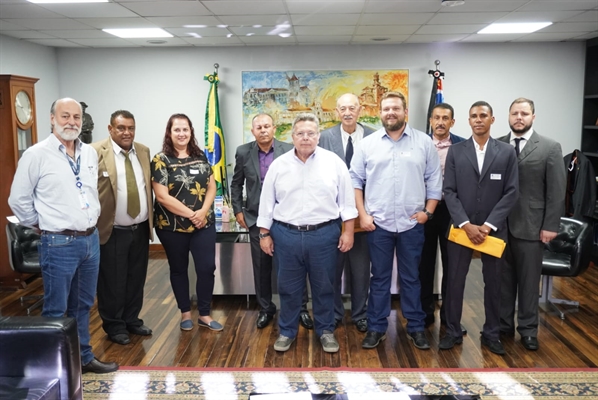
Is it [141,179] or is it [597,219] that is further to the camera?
[597,219]

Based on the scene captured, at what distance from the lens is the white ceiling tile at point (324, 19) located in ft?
15.3

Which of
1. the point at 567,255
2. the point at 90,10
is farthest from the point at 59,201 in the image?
the point at 567,255

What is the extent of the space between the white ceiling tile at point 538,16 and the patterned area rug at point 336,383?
3.04 m

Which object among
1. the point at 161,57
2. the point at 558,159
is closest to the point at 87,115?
the point at 161,57

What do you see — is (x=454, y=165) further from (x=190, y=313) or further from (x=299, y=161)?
(x=190, y=313)

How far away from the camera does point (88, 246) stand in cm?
296

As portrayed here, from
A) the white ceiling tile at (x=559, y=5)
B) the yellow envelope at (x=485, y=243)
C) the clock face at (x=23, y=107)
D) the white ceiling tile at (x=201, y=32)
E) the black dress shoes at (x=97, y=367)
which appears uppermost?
the white ceiling tile at (x=559, y=5)

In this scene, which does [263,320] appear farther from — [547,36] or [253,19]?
→ [547,36]

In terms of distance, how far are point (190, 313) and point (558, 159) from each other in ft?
9.25

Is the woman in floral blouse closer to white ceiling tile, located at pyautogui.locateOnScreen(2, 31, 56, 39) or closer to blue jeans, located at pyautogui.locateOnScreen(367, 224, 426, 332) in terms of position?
blue jeans, located at pyautogui.locateOnScreen(367, 224, 426, 332)

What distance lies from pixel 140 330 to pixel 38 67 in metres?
3.94

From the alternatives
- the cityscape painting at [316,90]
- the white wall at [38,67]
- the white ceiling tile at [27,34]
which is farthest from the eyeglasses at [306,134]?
the white wall at [38,67]

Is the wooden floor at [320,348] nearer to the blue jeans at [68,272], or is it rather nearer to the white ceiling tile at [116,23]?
the blue jeans at [68,272]

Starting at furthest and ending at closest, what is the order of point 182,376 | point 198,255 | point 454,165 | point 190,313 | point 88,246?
1. point 190,313
2. point 198,255
3. point 454,165
4. point 182,376
5. point 88,246
